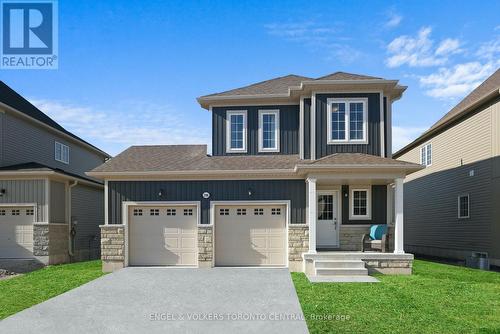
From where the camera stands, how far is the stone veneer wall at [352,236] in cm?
1343

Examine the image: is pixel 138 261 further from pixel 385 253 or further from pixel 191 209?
pixel 385 253

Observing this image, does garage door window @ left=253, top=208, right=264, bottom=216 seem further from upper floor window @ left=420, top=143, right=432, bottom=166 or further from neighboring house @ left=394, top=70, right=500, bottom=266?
upper floor window @ left=420, top=143, right=432, bottom=166

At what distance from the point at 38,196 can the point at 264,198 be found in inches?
310

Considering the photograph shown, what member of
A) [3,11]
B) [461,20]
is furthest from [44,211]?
[461,20]

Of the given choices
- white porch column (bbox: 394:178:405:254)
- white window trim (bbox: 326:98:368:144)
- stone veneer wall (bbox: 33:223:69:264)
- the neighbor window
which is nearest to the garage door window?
white window trim (bbox: 326:98:368:144)

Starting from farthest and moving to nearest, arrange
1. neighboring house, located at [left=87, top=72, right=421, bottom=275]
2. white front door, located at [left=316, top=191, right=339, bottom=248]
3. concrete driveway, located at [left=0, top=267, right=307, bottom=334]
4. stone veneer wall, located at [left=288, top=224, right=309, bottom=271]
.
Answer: white front door, located at [left=316, top=191, right=339, bottom=248] → neighboring house, located at [left=87, top=72, right=421, bottom=275] → stone veneer wall, located at [left=288, top=224, right=309, bottom=271] → concrete driveway, located at [left=0, top=267, right=307, bottom=334]

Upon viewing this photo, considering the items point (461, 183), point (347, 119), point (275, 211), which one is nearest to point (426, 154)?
point (461, 183)

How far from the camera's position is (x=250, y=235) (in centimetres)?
1325

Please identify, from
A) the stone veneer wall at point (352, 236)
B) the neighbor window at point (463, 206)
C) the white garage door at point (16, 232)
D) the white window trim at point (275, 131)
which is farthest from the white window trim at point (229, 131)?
the neighbor window at point (463, 206)

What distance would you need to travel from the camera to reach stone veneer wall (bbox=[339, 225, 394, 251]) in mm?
13428

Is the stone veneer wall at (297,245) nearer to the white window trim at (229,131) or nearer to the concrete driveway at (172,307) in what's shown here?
the concrete driveway at (172,307)

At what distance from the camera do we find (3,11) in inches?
541

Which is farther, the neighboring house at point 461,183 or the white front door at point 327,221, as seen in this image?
the neighboring house at point 461,183

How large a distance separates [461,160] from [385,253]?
6.78 meters
